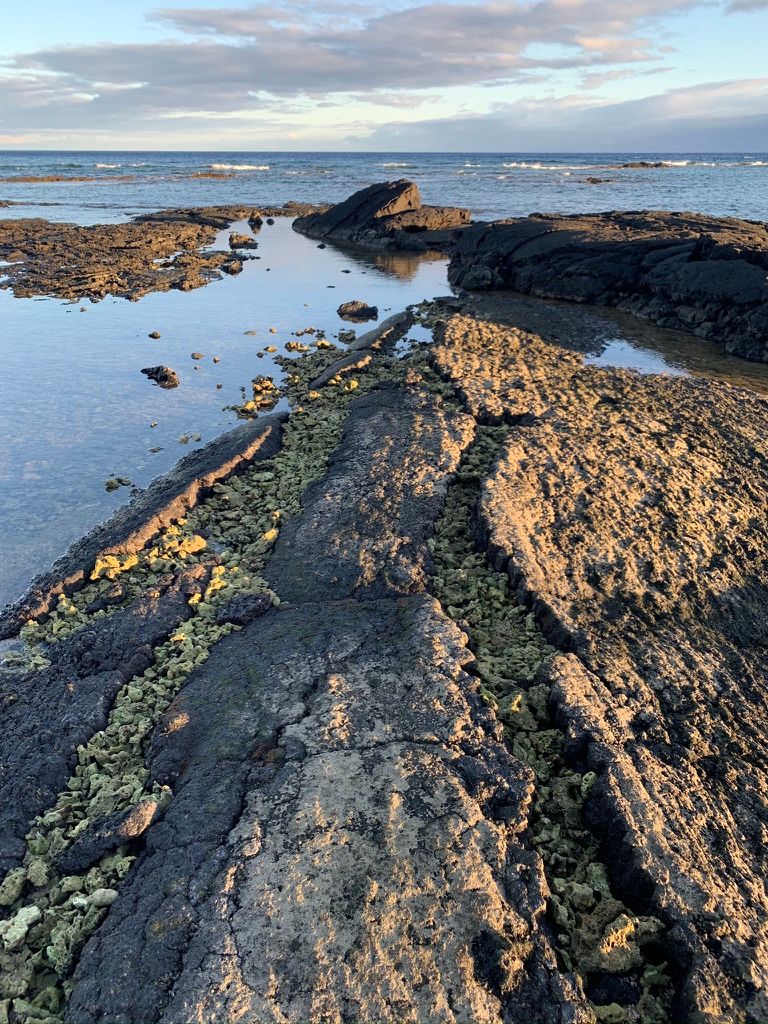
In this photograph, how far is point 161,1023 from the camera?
2.63m

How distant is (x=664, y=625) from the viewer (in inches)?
→ 188

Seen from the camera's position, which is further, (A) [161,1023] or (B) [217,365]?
(B) [217,365]

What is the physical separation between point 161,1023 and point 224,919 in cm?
42

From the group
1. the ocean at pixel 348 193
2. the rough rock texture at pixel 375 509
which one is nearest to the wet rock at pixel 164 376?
the rough rock texture at pixel 375 509

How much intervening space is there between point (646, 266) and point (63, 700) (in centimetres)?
1627

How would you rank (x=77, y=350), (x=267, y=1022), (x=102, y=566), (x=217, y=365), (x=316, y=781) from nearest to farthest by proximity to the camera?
(x=267, y=1022), (x=316, y=781), (x=102, y=566), (x=217, y=365), (x=77, y=350)

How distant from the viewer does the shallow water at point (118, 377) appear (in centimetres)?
778

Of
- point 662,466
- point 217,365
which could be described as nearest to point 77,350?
point 217,365

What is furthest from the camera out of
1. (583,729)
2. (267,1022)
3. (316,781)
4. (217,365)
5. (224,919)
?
(217,365)

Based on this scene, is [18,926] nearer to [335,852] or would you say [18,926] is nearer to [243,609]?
[335,852]

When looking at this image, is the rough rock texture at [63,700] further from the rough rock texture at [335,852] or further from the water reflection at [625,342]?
the water reflection at [625,342]

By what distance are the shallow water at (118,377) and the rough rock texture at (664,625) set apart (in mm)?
4642

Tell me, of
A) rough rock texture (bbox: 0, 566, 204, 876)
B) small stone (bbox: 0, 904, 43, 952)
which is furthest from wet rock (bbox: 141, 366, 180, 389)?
small stone (bbox: 0, 904, 43, 952)

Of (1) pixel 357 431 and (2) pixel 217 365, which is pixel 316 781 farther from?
(2) pixel 217 365
